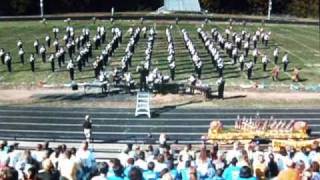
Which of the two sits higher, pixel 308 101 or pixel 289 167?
pixel 289 167

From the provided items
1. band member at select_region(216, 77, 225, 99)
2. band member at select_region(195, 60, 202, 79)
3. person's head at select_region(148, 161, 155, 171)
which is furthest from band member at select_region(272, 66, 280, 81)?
person's head at select_region(148, 161, 155, 171)

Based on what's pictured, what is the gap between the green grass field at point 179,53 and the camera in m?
33.9

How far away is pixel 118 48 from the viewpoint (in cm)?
4228

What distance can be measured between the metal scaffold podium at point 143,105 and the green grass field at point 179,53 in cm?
520

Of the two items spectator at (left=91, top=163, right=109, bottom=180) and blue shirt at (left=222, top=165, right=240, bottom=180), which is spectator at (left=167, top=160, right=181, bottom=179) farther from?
spectator at (left=91, top=163, right=109, bottom=180)

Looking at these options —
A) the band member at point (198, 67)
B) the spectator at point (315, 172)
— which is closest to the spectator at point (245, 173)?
the spectator at point (315, 172)

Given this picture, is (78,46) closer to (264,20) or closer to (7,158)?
(264,20)

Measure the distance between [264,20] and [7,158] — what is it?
47.8 metres

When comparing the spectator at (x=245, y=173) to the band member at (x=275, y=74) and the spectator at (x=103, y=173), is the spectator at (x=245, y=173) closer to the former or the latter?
the spectator at (x=103, y=173)

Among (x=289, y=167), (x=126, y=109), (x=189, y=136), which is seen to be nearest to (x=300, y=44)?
(x=126, y=109)

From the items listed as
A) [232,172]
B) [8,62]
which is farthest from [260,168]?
Result: [8,62]

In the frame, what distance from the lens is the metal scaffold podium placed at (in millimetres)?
26484

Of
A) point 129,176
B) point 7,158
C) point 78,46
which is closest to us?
point 129,176

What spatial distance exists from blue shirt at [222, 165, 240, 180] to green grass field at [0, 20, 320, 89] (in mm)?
20447
